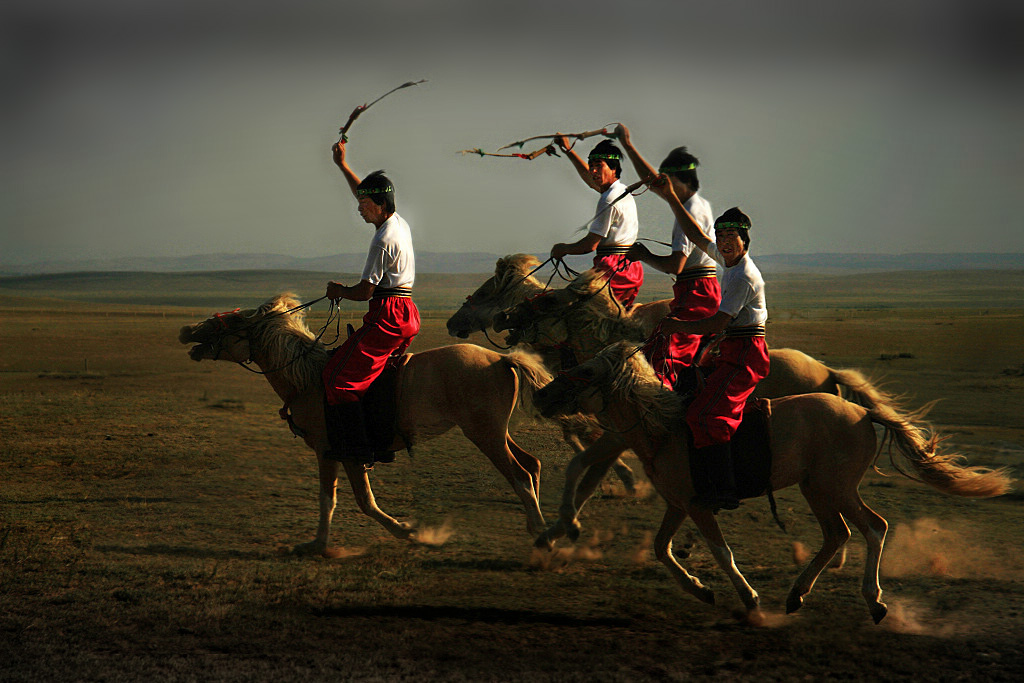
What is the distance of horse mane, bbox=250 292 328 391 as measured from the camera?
24.5 feet

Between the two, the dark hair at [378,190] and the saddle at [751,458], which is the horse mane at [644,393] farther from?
the dark hair at [378,190]

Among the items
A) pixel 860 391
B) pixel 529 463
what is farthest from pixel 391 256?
pixel 860 391

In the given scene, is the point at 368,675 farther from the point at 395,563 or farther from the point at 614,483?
the point at 614,483

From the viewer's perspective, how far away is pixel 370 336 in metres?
7.19

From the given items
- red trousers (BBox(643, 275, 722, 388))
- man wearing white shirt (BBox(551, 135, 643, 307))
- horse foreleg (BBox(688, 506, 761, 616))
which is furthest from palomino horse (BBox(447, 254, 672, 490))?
horse foreleg (BBox(688, 506, 761, 616))

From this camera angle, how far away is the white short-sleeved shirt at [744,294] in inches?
221

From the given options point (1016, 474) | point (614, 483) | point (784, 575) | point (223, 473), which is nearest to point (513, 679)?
point (784, 575)

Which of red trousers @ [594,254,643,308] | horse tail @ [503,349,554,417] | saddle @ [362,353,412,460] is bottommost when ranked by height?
saddle @ [362,353,412,460]

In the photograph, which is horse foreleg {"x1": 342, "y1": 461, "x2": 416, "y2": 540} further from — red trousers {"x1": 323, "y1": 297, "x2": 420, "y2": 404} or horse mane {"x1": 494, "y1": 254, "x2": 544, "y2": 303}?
horse mane {"x1": 494, "y1": 254, "x2": 544, "y2": 303}

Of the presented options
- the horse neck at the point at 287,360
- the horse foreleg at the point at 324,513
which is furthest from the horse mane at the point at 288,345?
the horse foreleg at the point at 324,513

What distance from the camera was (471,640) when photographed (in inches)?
218

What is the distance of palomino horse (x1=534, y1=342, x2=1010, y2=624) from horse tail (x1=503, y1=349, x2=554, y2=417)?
137 cm

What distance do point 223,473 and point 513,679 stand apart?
6963 mm

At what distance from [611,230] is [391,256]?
2059 mm
